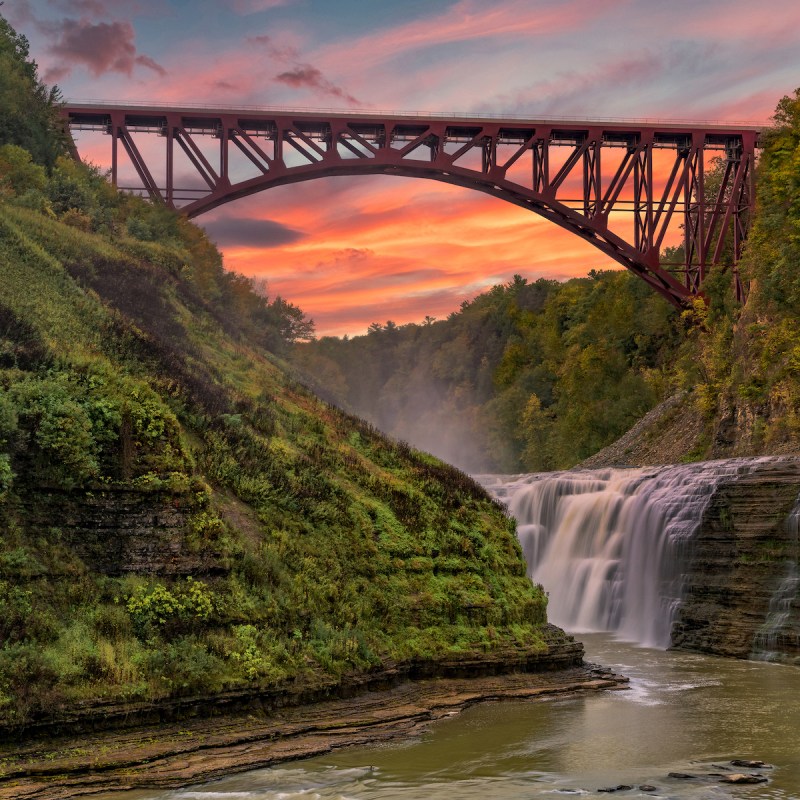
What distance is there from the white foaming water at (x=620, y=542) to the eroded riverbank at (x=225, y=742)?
14.5 meters

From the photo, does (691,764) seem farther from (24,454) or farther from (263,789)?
(24,454)

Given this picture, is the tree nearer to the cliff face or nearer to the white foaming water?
the white foaming water

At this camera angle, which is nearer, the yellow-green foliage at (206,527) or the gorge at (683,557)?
the yellow-green foliage at (206,527)

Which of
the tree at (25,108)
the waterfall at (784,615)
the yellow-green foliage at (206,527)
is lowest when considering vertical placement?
the waterfall at (784,615)

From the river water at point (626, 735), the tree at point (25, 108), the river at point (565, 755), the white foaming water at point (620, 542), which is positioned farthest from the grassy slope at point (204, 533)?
the tree at point (25, 108)

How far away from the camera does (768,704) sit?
71.9 feet

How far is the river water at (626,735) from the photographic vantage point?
49.0 feet

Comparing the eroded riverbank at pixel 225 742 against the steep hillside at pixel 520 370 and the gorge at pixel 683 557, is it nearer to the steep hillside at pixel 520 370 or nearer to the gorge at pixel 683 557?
the gorge at pixel 683 557

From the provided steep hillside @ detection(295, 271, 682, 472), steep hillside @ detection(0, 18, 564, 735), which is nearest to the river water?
steep hillside @ detection(0, 18, 564, 735)

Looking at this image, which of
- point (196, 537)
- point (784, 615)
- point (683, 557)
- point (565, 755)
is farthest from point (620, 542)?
point (196, 537)

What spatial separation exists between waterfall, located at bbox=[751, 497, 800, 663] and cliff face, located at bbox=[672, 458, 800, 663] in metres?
0.03

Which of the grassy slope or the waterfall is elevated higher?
the grassy slope

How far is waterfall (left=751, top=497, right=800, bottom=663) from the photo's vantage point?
2872 cm

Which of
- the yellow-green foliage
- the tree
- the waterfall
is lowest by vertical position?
the waterfall
